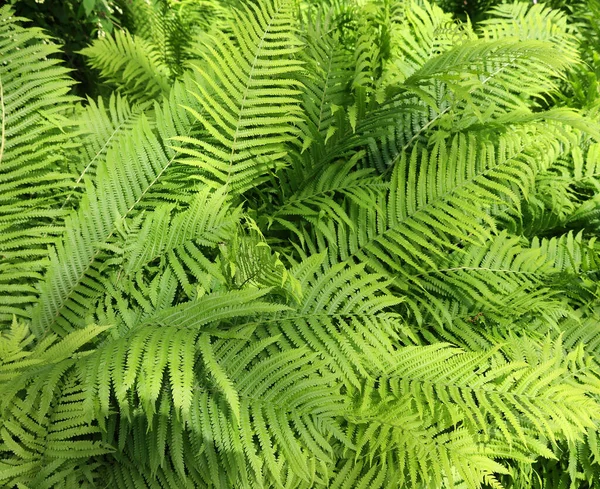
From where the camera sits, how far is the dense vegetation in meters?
1.15

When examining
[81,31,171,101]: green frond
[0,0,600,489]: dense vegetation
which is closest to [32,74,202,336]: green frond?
[0,0,600,489]: dense vegetation

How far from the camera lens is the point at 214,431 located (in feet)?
3.68

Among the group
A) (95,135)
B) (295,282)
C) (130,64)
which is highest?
(130,64)

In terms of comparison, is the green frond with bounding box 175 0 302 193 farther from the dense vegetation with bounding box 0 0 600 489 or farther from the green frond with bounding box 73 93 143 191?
the green frond with bounding box 73 93 143 191

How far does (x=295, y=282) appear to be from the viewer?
3.95 feet

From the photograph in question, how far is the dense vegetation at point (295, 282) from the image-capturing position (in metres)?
1.15

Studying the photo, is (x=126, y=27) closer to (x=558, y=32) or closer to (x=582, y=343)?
(x=558, y=32)

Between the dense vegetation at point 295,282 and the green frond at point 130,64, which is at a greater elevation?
the green frond at point 130,64

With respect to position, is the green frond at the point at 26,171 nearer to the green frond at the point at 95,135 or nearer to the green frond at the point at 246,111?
the green frond at the point at 95,135

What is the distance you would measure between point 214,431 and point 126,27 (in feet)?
7.01

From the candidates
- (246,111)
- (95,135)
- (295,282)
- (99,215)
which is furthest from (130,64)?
(295,282)

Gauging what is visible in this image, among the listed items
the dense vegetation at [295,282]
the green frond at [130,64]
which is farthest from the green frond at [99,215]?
the green frond at [130,64]

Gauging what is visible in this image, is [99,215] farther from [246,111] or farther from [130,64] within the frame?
[130,64]

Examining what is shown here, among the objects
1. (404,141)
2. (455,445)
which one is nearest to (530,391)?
(455,445)
